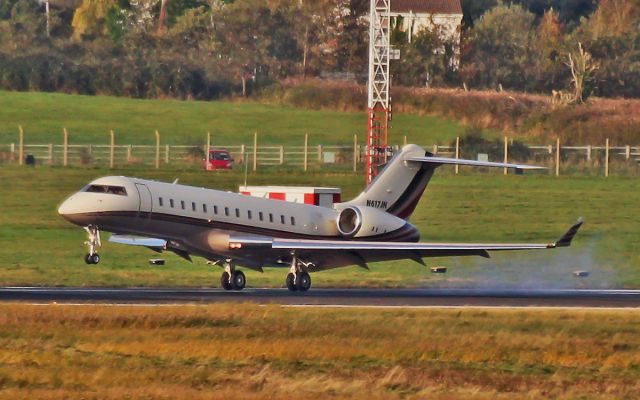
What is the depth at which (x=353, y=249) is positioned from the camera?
4209 centimetres

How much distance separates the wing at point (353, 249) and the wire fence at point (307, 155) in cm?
2394

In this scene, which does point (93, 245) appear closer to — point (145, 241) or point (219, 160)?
point (145, 241)

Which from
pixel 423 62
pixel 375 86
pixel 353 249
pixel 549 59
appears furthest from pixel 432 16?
pixel 353 249

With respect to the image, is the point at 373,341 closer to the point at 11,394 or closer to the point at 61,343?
the point at 61,343

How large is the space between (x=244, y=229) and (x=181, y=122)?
36.7 meters

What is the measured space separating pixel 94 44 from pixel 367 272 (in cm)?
4331

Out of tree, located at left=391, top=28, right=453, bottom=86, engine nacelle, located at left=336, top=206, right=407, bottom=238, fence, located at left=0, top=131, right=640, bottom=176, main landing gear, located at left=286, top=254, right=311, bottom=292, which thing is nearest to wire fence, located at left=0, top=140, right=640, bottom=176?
fence, located at left=0, top=131, right=640, bottom=176

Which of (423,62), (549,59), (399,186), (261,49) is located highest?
(261,49)

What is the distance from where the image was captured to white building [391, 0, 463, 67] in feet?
299

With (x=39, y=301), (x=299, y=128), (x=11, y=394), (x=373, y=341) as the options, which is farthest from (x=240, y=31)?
(x=11, y=394)

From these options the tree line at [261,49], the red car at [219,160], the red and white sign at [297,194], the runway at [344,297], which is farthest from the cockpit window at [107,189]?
the tree line at [261,49]

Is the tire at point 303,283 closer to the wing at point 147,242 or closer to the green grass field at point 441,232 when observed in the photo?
the wing at point 147,242

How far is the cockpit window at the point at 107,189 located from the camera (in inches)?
1587

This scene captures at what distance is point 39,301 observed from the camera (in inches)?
1419
